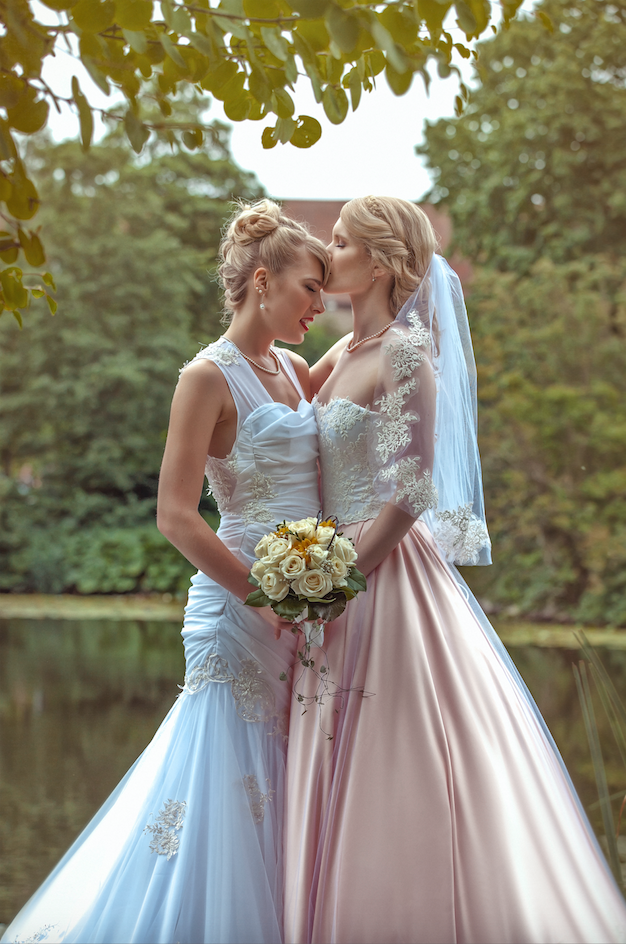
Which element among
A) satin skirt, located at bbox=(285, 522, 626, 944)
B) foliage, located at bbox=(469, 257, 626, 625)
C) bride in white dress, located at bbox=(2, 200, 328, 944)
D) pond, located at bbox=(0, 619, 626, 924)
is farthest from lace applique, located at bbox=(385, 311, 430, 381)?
foliage, located at bbox=(469, 257, 626, 625)

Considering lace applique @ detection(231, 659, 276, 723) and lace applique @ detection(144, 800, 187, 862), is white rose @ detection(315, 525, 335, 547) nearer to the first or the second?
lace applique @ detection(231, 659, 276, 723)

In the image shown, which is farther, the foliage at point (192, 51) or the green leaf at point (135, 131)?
the green leaf at point (135, 131)

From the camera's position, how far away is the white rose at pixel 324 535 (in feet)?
6.75

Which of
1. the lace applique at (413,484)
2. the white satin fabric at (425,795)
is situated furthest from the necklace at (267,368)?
the lace applique at (413,484)

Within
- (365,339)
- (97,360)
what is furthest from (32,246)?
(97,360)

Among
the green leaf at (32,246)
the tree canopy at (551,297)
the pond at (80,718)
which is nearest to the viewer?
the green leaf at (32,246)

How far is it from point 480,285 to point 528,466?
8.96ft

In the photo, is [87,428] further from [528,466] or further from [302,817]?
[302,817]

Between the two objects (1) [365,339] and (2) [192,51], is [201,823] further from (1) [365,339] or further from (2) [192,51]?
(2) [192,51]

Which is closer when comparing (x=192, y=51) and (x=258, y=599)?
(x=192, y=51)

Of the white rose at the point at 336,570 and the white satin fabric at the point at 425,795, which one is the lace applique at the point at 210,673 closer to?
the white satin fabric at the point at 425,795

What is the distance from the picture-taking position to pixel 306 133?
2.14 meters

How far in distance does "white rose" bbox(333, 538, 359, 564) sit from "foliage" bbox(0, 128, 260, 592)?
452 inches

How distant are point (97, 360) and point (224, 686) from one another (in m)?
12.4
